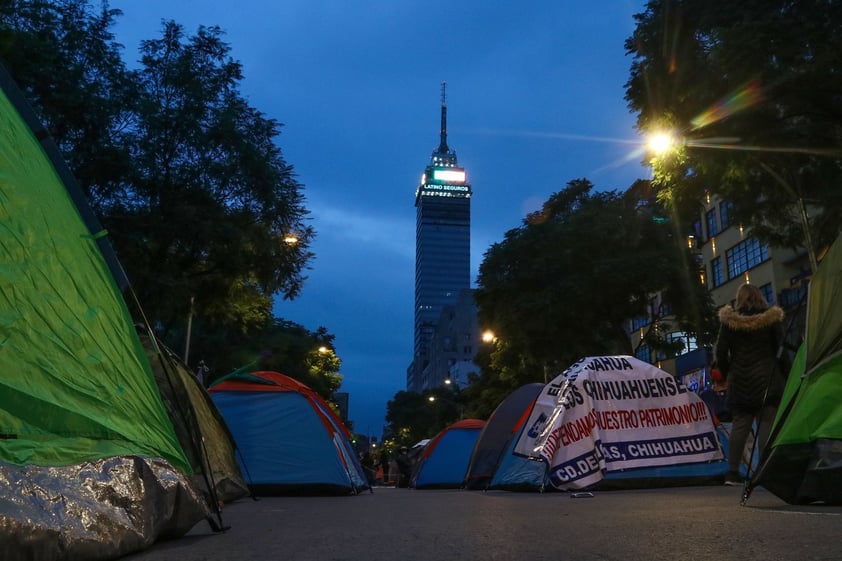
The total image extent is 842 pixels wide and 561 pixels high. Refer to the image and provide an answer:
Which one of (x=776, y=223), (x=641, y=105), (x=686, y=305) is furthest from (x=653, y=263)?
(x=641, y=105)

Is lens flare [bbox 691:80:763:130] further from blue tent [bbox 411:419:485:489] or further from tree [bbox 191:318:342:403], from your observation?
tree [bbox 191:318:342:403]

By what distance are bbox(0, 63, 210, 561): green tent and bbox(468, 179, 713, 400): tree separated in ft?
67.2

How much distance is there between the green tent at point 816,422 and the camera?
4312 millimetres

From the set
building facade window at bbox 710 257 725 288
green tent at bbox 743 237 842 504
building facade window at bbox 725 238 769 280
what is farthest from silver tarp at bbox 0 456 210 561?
building facade window at bbox 710 257 725 288

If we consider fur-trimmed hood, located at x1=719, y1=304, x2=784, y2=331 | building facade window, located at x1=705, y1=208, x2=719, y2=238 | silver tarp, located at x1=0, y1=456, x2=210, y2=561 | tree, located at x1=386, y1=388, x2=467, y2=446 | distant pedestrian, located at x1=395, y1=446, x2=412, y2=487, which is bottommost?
distant pedestrian, located at x1=395, y1=446, x2=412, y2=487

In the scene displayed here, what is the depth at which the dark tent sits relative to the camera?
1182 centimetres

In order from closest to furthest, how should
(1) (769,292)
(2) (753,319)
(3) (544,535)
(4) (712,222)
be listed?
(3) (544,535)
(2) (753,319)
(1) (769,292)
(4) (712,222)

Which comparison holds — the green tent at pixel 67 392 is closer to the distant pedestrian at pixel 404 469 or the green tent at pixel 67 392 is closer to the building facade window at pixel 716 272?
the distant pedestrian at pixel 404 469

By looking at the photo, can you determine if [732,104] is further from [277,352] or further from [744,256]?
[277,352]

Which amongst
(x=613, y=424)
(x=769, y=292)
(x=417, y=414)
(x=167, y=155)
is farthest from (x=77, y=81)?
(x=417, y=414)

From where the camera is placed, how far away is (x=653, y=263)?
78.5 feet

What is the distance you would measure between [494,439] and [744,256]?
2673 cm

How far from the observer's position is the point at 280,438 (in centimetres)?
957

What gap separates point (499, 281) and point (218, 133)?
1178 centimetres
